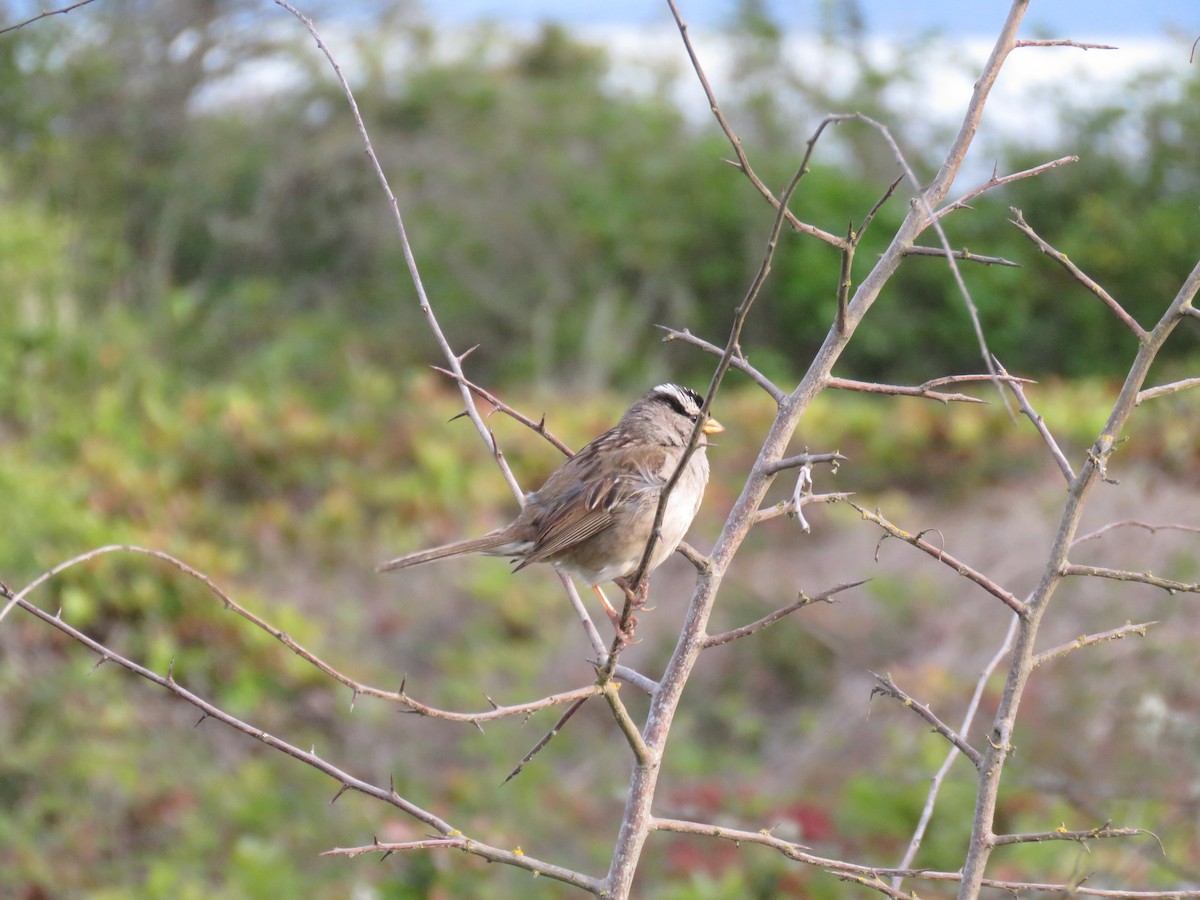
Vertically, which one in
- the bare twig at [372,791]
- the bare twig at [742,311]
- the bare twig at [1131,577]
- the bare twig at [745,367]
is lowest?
the bare twig at [372,791]

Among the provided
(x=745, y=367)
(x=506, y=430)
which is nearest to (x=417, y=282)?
(x=745, y=367)

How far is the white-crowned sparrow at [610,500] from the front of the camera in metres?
3.30

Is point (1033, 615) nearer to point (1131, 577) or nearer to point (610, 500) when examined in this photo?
point (1131, 577)

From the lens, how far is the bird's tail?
3.17m

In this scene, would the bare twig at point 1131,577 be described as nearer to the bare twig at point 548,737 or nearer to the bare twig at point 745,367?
the bare twig at point 745,367

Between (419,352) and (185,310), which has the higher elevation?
(185,310)

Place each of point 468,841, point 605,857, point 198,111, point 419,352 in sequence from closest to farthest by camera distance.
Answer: point 468,841
point 605,857
point 419,352
point 198,111

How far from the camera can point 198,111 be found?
14.6 m

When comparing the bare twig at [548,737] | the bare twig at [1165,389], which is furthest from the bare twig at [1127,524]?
the bare twig at [548,737]

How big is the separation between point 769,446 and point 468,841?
0.68 meters

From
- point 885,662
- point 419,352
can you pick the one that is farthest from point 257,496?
point 885,662

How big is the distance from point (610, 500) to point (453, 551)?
0.42m

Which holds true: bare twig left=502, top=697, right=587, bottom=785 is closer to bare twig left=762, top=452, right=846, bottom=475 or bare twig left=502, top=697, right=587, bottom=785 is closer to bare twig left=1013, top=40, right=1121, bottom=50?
bare twig left=762, top=452, right=846, bottom=475

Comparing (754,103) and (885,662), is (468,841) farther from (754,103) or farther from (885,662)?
(754,103)
